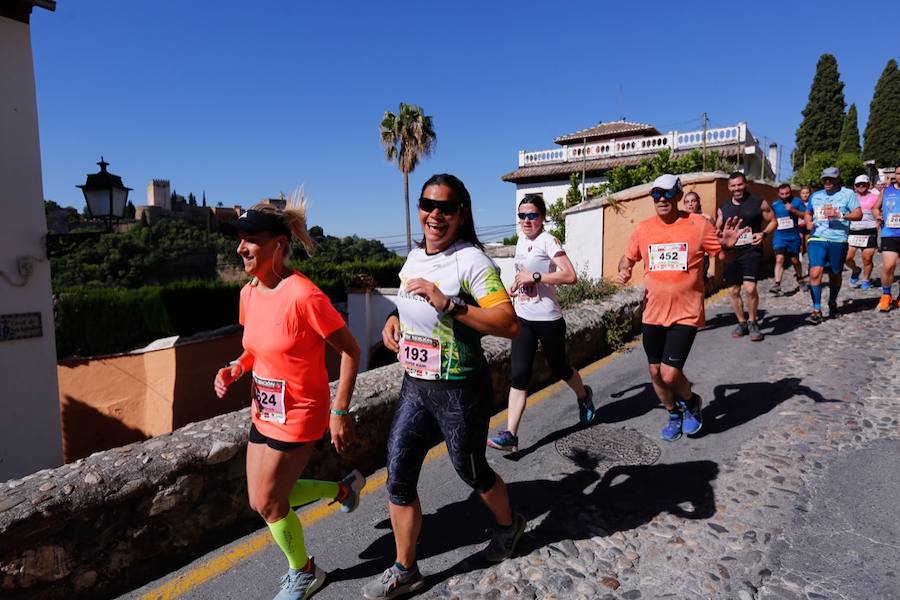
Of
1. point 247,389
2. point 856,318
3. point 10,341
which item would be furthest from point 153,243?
point 856,318

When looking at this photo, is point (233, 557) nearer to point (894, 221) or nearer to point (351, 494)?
point (351, 494)

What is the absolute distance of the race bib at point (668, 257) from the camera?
387 cm

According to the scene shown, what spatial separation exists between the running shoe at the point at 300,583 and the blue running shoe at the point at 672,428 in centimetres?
277

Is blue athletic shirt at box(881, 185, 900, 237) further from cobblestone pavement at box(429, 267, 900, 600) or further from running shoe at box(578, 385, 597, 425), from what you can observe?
running shoe at box(578, 385, 597, 425)

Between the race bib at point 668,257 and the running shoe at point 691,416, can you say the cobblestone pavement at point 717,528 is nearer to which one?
the running shoe at point 691,416

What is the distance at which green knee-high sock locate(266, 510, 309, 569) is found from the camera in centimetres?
238

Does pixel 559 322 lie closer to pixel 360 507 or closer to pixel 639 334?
pixel 360 507

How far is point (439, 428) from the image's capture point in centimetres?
247

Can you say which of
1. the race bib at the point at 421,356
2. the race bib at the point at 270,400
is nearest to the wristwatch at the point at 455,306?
the race bib at the point at 421,356

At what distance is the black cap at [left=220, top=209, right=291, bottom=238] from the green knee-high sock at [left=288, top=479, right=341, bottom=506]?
121 centimetres

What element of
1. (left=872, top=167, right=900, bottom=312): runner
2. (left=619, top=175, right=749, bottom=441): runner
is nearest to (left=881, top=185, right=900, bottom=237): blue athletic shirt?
(left=872, top=167, right=900, bottom=312): runner

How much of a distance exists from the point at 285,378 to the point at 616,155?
3331cm

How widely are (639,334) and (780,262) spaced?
3925mm

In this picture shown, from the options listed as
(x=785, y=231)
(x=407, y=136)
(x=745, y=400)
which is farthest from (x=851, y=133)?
(x=745, y=400)
